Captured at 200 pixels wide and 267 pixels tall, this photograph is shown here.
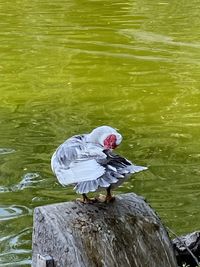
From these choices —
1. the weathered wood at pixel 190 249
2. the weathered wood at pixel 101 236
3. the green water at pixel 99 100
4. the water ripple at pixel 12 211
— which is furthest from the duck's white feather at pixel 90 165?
the water ripple at pixel 12 211

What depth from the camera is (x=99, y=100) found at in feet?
27.7

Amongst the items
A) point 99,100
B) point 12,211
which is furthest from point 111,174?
point 99,100

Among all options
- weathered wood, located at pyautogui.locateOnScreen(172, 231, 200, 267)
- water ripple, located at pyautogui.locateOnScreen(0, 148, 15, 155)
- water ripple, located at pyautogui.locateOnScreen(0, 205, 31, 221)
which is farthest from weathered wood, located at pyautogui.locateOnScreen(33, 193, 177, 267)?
water ripple, located at pyautogui.locateOnScreen(0, 148, 15, 155)

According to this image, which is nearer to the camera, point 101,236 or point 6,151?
point 101,236

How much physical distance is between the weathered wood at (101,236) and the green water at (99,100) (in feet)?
5.64

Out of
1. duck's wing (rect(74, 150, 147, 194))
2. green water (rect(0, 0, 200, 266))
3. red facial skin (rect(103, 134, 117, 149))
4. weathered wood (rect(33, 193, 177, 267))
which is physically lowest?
green water (rect(0, 0, 200, 266))

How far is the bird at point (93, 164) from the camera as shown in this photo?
285 centimetres

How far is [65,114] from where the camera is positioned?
785cm

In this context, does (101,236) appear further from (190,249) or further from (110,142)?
(190,249)

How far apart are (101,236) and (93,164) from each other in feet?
0.86

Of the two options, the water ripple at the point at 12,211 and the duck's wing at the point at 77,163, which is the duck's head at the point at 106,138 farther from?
the water ripple at the point at 12,211

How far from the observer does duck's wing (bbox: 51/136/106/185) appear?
2.87 metres

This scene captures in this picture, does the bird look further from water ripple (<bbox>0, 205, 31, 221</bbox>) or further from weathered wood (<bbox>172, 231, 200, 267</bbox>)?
water ripple (<bbox>0, 205, 31, 221</bbox>)

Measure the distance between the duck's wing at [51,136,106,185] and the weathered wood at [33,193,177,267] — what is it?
0.47 ft
